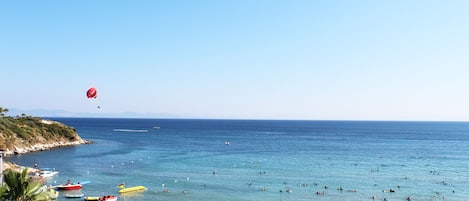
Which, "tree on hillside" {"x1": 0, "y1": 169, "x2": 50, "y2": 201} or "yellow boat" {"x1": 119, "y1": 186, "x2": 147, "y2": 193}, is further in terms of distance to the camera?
"yellow boat" {"x1": 119, "y1": 186, "x2": 147, "y2": 193}

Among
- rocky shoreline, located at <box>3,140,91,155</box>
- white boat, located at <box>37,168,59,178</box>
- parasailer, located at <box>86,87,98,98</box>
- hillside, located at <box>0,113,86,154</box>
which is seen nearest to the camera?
parasailer, located at <box>86,87,98,98</box>

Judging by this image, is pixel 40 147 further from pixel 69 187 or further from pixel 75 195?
pixel 75 195

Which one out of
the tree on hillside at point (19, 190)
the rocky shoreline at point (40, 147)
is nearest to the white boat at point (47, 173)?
the rocky shoreline at point (40, 147)

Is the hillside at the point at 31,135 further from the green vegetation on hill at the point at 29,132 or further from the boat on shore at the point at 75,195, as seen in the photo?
the boat on shore at the point at 75,195

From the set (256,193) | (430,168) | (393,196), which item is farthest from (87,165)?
(430,168)

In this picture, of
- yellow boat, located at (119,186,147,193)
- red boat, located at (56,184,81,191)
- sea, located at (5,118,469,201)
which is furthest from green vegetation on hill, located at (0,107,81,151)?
yellow boat, located at (119,186,147,193)

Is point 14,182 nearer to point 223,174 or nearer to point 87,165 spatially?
point 223,174

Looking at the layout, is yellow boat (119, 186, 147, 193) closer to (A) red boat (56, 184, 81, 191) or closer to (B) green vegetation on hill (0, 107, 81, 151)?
(A) red boat (56, 184, 81, 191)

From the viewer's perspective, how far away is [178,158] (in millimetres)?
90625

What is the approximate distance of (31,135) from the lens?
10806 centimetres

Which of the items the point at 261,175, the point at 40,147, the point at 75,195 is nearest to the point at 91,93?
the point at 75,195

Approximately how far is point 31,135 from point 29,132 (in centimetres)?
156

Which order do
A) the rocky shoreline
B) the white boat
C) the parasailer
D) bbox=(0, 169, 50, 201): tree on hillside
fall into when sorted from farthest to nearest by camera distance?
the rocky shoreline
the white boat
the parasailer
bbox=(0, 169, 50, 201): tree on hillside

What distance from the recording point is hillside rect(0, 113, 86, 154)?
313 ft
